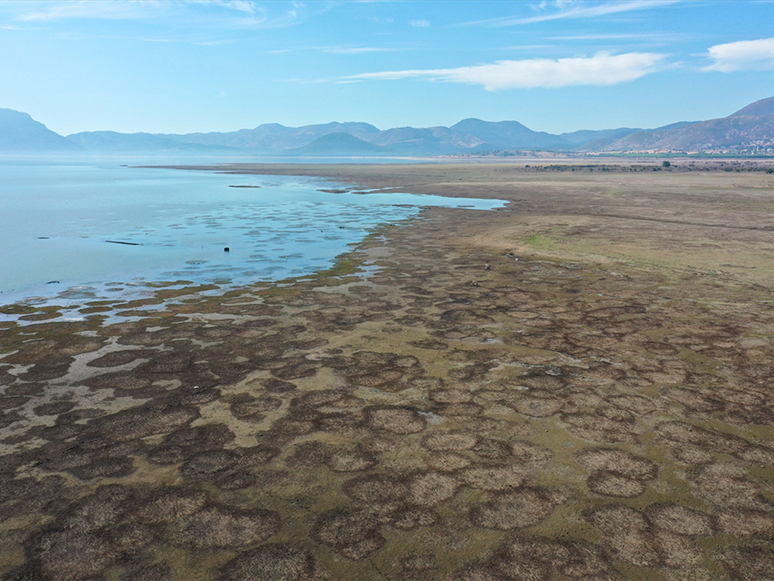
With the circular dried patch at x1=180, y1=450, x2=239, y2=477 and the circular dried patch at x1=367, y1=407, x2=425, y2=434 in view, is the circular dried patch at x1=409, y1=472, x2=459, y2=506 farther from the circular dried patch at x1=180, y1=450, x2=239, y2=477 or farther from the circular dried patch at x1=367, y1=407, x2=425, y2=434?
the circular dried patch at x1=180, y1=450, x2=239, y2=477

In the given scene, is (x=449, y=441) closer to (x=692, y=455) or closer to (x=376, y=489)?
(x=376, y=489)

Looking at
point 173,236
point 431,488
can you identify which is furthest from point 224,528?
point 173,236

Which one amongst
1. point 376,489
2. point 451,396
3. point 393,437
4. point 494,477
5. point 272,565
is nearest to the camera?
point 272,565

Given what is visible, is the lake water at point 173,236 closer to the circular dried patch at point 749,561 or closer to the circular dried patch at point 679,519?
the circular dried patch at point 679,519

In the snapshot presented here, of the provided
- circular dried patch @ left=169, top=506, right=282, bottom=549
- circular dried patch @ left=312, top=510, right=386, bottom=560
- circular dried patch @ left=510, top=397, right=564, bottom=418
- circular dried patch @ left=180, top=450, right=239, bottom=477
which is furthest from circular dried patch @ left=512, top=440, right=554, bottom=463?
circular dried patch @ left=180, top=450, right=239, bottom=477

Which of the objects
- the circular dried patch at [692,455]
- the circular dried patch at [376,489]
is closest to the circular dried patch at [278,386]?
the circular dried patch at [376,489]
